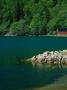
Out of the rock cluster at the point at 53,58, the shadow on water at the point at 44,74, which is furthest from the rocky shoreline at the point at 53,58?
the shadow on water at the point at 44,74

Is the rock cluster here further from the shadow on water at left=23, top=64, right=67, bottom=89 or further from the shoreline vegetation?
the shadow on water at left=23, top=64, right=67, bottom=89

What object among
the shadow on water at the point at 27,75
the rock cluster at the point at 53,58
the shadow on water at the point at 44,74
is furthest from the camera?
the rock cluster at the point at 53,58

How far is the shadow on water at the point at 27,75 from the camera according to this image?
4812cm

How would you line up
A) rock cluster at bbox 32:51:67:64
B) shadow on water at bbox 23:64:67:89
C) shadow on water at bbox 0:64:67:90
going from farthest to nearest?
1. rock cluster at bbox 32:51:67:64
2. shadow on water at bbox 23:64:67:89
3. shadow on water at bbox 0:64:67:90

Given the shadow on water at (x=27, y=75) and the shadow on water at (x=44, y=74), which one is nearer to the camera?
the shadow on water at (x=27, y=75)

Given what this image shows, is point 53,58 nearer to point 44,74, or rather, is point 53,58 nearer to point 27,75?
point 44,74

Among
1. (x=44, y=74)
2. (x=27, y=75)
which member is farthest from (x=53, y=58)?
(x=27, y=75)

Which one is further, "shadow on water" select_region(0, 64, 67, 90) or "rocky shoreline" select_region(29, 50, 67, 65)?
"rocky shoreline" select_region(29, 50, 67, 65)

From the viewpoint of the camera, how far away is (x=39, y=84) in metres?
48.7

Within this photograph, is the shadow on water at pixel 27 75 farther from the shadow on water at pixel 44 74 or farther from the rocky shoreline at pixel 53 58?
the rocky shoreline at pixel 53 58

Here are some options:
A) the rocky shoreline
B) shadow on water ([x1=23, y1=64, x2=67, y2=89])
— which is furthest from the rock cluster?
shadow on water ([x1=23, y1=64, x2=67, y2=89])

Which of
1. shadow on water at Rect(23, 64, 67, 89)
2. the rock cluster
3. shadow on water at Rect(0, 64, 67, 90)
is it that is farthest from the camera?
the rock cluster

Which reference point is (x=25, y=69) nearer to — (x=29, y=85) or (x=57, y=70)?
(x=57, y=70)

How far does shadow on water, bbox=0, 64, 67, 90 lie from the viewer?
48.1 m
